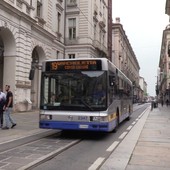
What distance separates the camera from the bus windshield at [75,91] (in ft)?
40.4

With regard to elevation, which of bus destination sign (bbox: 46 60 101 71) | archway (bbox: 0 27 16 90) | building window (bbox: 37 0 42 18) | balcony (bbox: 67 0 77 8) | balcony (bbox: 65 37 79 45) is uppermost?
balcony (bbox: 67 0 77 8)

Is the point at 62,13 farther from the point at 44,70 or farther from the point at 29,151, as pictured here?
the point at 29,151

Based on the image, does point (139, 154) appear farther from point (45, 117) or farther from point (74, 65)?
point (74, 65)

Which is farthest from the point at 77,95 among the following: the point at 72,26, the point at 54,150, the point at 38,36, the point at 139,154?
the point at 72,26

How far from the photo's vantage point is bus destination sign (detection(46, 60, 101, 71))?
493 inches

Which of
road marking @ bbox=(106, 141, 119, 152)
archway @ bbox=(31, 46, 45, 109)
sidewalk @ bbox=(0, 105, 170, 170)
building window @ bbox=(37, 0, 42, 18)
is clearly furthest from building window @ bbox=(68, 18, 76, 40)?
road marking @ bbox=(106, 141, 119, 152)

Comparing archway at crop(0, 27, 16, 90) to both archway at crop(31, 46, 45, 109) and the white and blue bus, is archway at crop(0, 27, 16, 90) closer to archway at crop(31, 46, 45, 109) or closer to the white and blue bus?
archway at crop(31, 46, 45, 109)

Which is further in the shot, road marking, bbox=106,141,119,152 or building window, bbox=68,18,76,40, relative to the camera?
building window, bbox=68,18,76,40

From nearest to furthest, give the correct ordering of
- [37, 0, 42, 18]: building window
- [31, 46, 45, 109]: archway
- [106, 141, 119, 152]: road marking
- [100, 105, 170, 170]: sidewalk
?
[100, 105, 170, 170]: sidewalk < [106, 141, 119, 152]: road marking < [37, 0, 42, 18]: building window < [31, 46, 45, 109]: archway

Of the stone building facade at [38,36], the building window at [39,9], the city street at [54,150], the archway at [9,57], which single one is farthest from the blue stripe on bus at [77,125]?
the building window at [39,9]

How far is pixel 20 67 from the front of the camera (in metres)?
27.8

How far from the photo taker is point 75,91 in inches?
491

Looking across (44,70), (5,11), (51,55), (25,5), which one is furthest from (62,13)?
(44,70)

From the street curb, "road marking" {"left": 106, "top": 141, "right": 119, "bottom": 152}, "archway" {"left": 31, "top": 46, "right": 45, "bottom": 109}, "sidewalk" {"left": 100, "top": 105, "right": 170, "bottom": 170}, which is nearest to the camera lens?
the street curb
